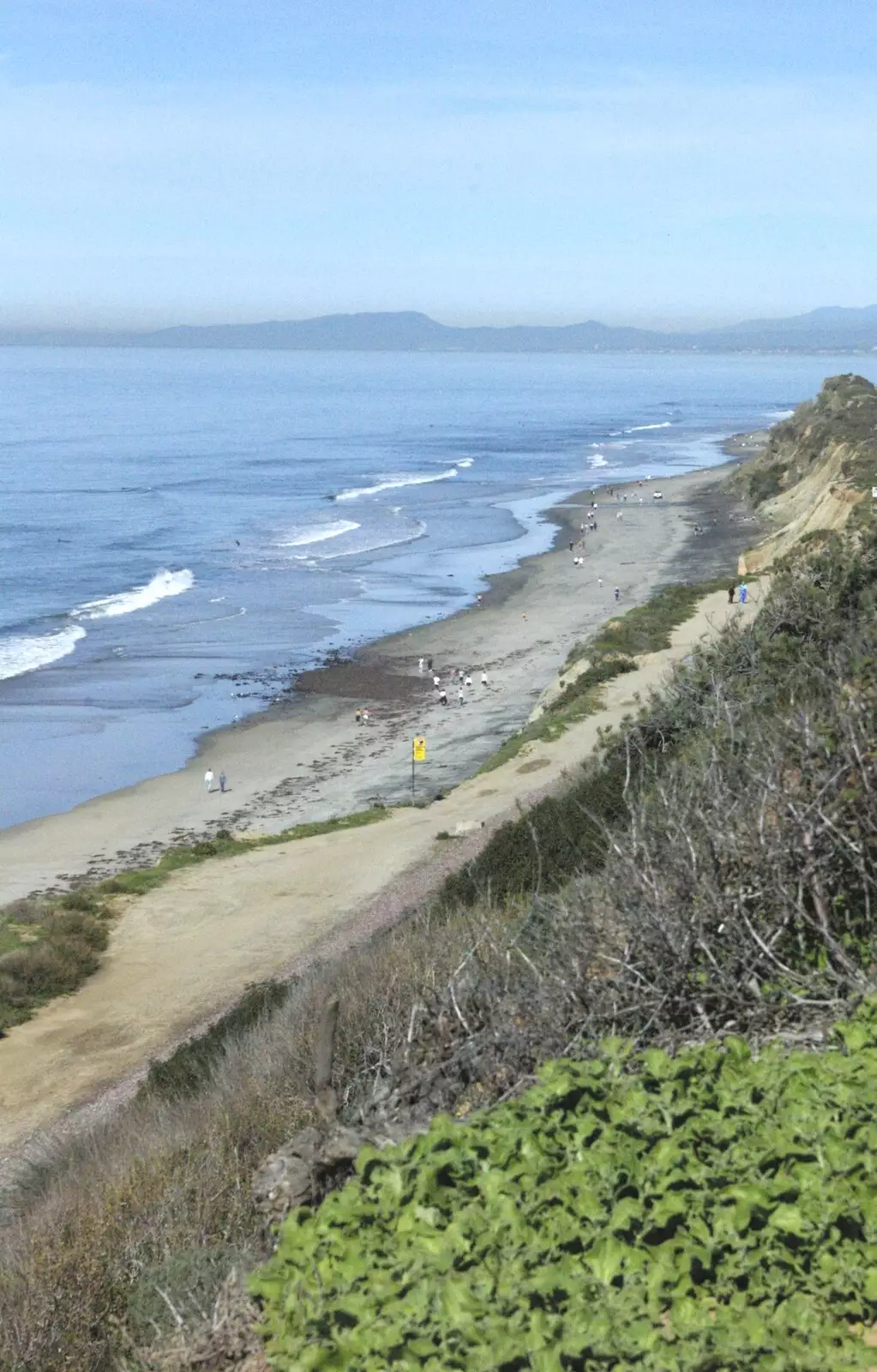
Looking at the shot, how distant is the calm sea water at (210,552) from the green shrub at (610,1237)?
29498 millimetres

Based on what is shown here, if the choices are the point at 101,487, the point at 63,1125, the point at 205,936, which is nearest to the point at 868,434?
the point at 101,487

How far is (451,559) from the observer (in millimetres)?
69688

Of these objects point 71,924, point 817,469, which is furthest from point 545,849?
point 817,469

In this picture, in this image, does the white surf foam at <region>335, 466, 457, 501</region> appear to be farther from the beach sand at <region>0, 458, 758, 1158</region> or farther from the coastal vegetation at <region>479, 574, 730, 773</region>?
the coastal vegetation at <region>479, 574, 730, 773</region>

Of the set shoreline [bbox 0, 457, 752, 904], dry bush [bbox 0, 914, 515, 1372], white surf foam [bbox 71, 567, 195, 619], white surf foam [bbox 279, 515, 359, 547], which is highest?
dry bush [bbox 0, 914, 515, 1372]

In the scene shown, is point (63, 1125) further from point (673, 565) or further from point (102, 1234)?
point (673, 565)

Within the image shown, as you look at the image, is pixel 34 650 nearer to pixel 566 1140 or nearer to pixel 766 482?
pixel 566 1140

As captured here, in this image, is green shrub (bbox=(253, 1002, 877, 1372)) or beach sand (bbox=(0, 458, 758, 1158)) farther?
beach sand (bbox=(0, 458, 758, 1158))

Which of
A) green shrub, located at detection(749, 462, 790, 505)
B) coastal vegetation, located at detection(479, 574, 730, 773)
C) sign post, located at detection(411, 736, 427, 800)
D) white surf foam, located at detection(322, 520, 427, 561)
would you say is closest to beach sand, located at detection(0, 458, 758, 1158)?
sign post, located at detection(411, 736, 427, 800)

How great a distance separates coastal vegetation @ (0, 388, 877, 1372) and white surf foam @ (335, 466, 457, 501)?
3299 inches

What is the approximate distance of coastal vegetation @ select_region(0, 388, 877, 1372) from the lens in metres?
4.74

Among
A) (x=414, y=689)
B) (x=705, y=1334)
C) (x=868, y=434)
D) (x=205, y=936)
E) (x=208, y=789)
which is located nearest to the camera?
(x=705, y=1334)

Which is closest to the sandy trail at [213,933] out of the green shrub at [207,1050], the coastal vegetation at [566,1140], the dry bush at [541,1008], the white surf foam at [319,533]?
the green shrub at [207,1050]

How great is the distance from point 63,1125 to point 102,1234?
6186mm
